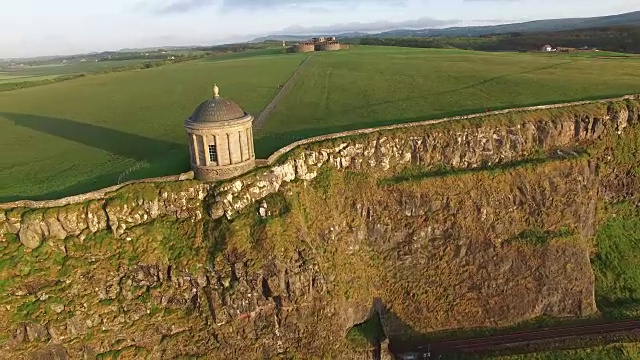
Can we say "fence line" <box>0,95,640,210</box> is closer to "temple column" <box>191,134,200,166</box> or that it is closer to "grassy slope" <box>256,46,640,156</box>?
"temple column" <box>191,134,200,166</box>

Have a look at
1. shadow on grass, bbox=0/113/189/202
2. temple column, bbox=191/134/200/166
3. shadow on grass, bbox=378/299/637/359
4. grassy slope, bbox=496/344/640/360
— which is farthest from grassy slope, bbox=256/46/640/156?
grassy slope, bbox=496/344/640/360

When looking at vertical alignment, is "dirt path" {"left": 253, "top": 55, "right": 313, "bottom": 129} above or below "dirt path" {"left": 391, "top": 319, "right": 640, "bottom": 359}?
A: above

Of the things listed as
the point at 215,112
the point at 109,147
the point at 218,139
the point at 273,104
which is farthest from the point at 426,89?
the point at 109,147

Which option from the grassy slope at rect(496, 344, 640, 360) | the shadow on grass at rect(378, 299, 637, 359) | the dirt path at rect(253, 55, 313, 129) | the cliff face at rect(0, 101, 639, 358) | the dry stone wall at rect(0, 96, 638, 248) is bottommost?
the grassy slope at rect(496, 344, 640, 360)

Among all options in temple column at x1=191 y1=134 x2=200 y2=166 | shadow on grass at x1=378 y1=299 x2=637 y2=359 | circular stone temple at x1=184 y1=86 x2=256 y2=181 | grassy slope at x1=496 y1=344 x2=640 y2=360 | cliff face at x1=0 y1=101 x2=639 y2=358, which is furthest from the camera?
shadow on grass at x1=378 y1=299 x2=637 y2=359

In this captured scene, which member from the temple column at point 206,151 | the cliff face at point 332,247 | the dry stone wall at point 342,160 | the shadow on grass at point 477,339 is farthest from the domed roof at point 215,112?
the shadow on grass at point 477,339

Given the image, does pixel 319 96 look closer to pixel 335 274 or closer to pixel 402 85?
pixel 402 85

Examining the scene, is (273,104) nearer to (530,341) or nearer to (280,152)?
(280,152)
